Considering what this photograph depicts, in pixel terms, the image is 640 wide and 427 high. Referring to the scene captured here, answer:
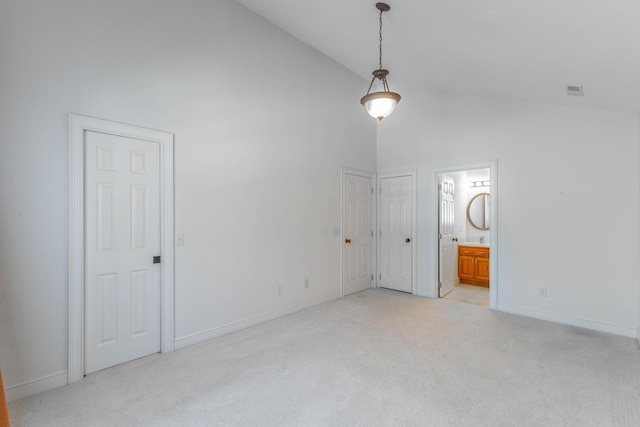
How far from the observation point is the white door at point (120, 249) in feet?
8.36

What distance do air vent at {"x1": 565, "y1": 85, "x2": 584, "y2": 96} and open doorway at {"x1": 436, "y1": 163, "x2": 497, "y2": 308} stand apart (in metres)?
1.26

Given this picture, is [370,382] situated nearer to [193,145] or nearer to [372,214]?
[193,145]

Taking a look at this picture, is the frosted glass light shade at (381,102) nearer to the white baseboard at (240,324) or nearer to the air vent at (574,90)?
the air vent at (574,90)

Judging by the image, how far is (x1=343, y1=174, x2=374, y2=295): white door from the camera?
4945 mm

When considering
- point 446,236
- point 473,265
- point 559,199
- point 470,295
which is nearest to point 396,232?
point 446,236

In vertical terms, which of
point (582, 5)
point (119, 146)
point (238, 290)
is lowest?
point (238, 290)

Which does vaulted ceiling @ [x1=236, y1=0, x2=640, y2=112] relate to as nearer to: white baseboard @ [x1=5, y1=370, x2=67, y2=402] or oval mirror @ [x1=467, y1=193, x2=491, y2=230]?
oval mirror @ [x1=467, y1=193, x2=491, y2=230]

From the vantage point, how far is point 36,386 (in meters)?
2.28

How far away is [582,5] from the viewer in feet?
5.78

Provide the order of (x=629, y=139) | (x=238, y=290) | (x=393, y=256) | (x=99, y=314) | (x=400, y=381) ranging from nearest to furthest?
1. (x=400, y=381)
2. (x=99, y=314)
3. (x=629, y=139)
4. (x=238, y=290)
5. (x=393, y=256)

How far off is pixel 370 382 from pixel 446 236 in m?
3.35

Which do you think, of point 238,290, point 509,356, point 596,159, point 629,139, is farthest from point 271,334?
point 629,139

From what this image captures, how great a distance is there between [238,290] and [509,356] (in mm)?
2795

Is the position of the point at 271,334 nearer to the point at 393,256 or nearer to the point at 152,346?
the point at 152,346
